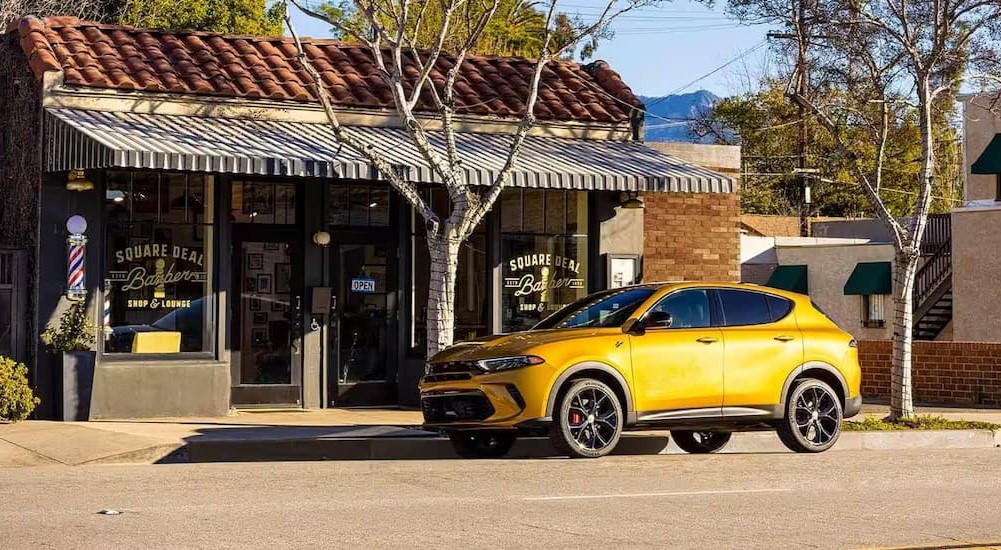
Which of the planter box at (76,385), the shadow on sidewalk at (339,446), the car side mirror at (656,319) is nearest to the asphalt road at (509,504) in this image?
the shadow on sidewalk at (339,446)

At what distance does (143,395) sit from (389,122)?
499cm

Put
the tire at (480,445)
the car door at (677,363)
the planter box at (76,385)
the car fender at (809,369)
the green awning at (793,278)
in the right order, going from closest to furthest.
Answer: the car door at (677,363) → the tire at (480,445) → the car fender at (809,369) → the planter box at (76,385) → the green awning at (793,278)

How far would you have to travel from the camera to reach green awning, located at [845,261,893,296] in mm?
40406

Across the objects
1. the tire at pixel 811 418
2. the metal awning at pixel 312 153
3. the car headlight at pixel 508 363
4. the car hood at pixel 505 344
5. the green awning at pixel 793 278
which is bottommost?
the tire at pixel 811 418

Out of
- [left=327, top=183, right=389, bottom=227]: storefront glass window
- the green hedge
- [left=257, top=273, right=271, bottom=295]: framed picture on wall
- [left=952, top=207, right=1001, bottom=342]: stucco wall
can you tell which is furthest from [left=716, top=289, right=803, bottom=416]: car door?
[left=952, top=207, right=1001, bottom=342]: stucco wall

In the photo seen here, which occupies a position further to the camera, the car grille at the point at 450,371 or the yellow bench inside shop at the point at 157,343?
the yellow bench inside shop at the point at 157,343

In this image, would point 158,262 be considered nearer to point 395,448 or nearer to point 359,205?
point 359,205

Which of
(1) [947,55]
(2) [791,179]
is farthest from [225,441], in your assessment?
(2) [791,179]

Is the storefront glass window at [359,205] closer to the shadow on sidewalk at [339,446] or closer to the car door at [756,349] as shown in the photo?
the shadow on sidewalk at [339,446]

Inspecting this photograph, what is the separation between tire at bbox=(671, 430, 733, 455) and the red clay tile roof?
21.0 feet

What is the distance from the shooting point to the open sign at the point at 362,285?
19.7 m

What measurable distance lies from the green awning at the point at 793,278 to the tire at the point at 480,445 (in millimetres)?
31004

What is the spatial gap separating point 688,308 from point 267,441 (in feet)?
14.4

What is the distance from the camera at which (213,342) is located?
1853 cm
